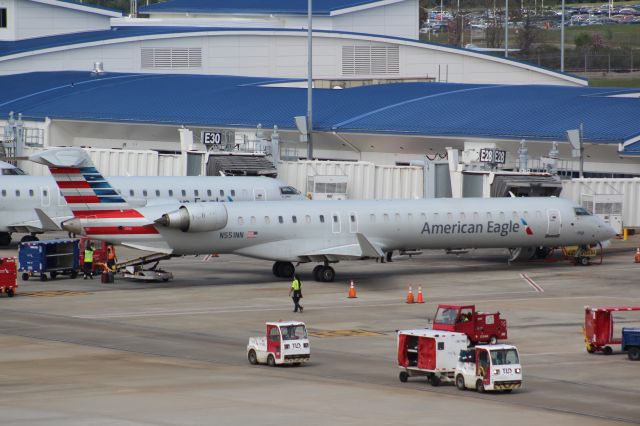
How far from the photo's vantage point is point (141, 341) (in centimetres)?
4238

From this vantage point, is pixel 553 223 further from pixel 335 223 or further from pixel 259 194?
pixel 259 194

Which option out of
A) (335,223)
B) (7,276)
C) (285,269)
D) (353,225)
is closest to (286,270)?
(285,269)

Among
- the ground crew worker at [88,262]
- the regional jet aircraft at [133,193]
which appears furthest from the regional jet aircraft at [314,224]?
the regional jet aircraft at [133,193]

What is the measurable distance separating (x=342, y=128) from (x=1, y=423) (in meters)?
54.6

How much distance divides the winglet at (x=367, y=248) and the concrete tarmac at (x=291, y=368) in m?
1.33

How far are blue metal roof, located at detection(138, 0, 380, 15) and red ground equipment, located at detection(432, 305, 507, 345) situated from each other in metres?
77.7

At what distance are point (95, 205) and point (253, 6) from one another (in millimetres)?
73908

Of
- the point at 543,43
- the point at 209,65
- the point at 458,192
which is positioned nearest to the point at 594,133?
the point at 458,192

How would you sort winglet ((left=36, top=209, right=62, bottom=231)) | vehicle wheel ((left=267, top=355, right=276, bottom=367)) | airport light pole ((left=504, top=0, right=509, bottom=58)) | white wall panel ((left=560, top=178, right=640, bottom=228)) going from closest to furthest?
vehicle wheel ((left=267, top=355, right=276, bottom=367))
winglet ((left=36, top=209, right=62, bottom=231))
white wall panel ((left=560, top=178, right=640, bottom=228))
airport light pole ((left=504, top=0, right=509, bottom=58))

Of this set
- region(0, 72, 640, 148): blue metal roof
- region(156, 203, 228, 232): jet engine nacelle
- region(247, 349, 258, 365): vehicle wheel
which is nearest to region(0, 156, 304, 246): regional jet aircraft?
region(156, 203, 228, 232): jet engine nacelle

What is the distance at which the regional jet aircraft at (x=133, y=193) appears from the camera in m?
66.9

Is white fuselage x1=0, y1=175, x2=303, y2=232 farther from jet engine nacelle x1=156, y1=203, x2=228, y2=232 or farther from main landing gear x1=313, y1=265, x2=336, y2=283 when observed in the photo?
main landing gear x1=313, y1=265, x2=336, y2=283

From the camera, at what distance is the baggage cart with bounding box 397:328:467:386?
116ft

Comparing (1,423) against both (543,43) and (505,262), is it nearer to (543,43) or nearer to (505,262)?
(505,262)
